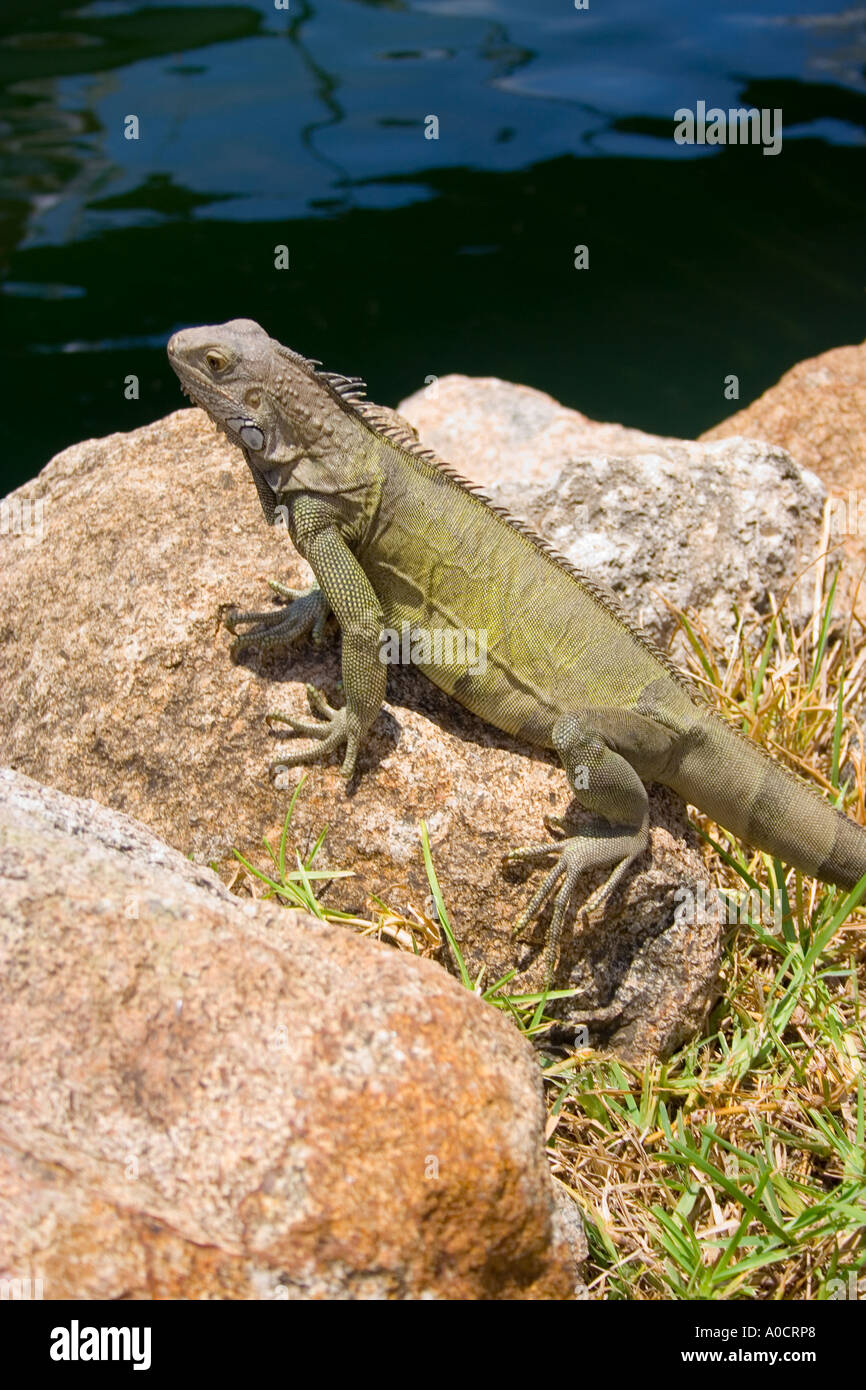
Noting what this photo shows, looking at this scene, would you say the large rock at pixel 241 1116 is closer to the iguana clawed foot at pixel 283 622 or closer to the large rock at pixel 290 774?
the large rock at pixel 290 774

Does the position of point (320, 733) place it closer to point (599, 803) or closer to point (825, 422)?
point (599, 803)

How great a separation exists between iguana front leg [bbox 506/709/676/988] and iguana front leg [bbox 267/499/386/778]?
64cm

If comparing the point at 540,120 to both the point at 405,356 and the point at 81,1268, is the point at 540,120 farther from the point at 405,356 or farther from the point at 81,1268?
the point at 81,1268

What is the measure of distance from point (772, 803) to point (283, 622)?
1803 millimetres

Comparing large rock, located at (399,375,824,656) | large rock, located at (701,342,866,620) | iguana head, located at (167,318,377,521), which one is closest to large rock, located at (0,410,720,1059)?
iguana head, located at (167,318,377,521)

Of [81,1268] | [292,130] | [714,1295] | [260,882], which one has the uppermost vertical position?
[292,130]

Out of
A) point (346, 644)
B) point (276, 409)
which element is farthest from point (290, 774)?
point (276, 409)

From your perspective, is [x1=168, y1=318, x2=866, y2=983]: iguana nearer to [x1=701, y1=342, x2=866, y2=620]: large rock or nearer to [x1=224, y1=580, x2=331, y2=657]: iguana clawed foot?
[x1=224, y1=580, x2=331, y2=657]: iguana clawed foot

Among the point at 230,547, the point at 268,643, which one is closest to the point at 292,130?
the point at 230,547

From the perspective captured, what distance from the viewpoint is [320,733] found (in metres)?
3.92

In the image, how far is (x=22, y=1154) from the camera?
92.6 inches

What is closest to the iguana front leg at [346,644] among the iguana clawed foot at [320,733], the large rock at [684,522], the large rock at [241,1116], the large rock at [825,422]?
the iguana clawed foot at [320,733]

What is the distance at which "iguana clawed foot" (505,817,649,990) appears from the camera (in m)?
3.72
